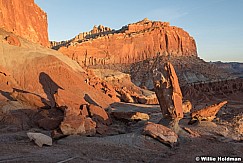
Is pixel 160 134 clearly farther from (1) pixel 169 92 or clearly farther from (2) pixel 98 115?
(2) pixel 98 115

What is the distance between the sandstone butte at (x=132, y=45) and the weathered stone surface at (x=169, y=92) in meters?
62.7

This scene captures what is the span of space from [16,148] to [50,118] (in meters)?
5.37

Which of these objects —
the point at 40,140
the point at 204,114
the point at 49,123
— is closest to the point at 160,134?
the point at 40,140

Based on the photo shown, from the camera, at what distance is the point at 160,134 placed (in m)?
11.4

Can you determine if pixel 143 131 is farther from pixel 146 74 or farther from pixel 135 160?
pixel 146 74

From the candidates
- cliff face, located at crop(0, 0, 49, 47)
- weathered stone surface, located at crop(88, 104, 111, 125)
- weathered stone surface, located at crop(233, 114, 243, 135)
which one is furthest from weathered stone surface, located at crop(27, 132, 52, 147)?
A: cliff face, located at crop(0, 0, 49, 47)

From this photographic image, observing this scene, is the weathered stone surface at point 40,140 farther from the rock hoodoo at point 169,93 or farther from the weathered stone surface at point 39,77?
the weathered stone surface at point 39,77

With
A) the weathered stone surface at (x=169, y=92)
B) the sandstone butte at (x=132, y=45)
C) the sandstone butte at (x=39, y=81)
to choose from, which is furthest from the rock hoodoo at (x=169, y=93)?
the sandstone butte at (x=132, y=45)

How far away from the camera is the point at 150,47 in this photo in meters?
92.9

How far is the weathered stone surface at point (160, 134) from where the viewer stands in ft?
36.8

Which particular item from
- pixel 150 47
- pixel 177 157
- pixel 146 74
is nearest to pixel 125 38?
pixel 150 47

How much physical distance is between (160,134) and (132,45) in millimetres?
79402

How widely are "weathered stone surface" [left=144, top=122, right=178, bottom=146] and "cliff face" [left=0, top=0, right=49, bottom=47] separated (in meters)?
41.4

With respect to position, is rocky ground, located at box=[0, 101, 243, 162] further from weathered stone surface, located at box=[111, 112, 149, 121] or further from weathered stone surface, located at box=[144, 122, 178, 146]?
weathered stone surface, located at box=[111, 112, 149, 121]
